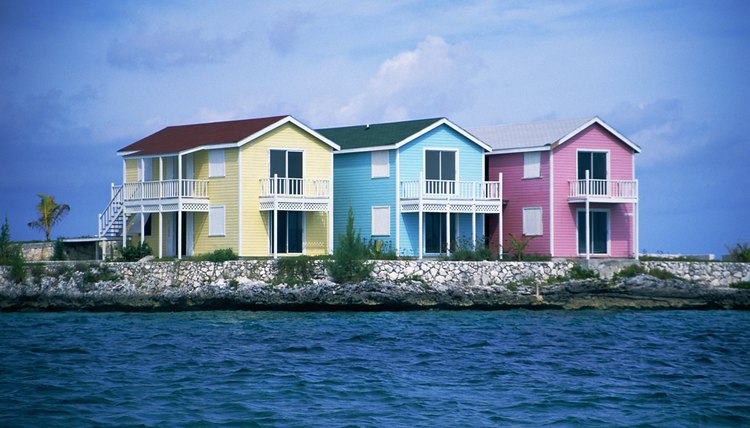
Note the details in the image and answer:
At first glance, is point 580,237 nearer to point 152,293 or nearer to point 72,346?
point 152,293

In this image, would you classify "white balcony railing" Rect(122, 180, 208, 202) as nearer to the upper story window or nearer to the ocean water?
the ocean water

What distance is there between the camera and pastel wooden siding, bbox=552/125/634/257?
45.3 meters

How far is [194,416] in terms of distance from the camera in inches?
754

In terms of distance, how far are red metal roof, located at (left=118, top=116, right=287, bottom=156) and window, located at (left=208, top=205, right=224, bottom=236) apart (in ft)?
9.11

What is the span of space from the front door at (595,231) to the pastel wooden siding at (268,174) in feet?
37.6

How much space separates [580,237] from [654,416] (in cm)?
2665

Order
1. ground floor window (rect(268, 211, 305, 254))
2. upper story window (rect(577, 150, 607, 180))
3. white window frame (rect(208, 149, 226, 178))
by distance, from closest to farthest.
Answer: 1. white window frame (rect(208, 149, 226, 178))
2. ground floor window (rect(268, 211, 305, 254))
3. upper story window (rect(577, 150, 607, 180))

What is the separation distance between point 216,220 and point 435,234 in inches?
377

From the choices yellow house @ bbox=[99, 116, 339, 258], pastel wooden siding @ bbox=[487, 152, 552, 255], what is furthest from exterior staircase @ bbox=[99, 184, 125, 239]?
pastel wooden siding @ bbox=[487, 152, 552, 255]

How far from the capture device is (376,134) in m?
46.6

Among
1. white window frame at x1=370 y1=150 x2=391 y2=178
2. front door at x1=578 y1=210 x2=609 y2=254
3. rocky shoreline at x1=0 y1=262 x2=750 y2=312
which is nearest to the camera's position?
rocky shoreline at x1=0 y1=262 x2=750 y2=312

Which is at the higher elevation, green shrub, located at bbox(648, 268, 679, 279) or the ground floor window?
the ground floor window

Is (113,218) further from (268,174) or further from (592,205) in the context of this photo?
(592,205)

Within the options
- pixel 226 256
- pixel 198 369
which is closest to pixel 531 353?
pixel 198 369
